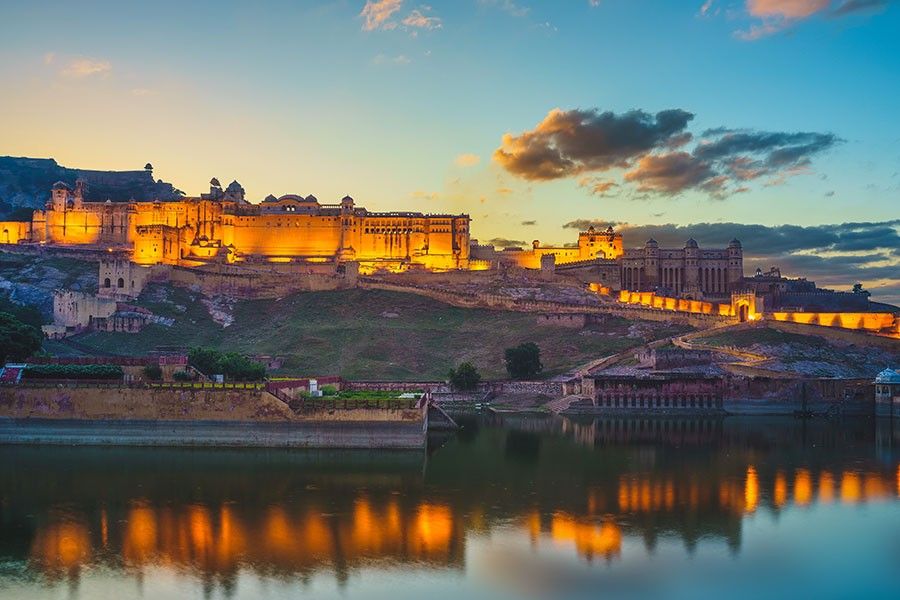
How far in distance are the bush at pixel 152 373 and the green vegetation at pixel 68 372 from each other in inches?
55.4

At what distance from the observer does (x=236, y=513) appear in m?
32.2

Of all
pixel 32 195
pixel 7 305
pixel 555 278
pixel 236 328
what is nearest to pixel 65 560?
pixel 7 305

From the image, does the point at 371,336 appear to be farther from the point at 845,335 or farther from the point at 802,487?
the point at 802,487

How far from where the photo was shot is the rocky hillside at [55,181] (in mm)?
143500

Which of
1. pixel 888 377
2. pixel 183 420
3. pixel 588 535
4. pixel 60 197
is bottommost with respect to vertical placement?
pixel 588 535

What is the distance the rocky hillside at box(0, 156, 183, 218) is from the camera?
143500 millimetres

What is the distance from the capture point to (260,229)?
12256 cm

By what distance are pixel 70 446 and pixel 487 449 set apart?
2097 cm

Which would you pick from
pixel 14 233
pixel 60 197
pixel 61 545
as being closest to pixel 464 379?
pixel 61 545

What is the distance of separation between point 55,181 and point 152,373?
113m

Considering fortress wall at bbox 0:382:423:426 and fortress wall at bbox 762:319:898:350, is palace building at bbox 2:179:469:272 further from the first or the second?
fortress wall at bbox 0:382:423:426

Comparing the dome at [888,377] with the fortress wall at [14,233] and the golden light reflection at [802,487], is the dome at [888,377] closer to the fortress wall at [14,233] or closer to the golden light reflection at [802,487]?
the golden light reflection at [802,487]

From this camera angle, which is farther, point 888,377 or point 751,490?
point 888,377

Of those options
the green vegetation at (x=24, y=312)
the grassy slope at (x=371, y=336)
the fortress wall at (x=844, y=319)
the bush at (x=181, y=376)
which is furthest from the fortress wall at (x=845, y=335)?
the green vegetation at (x=24, y=312)
